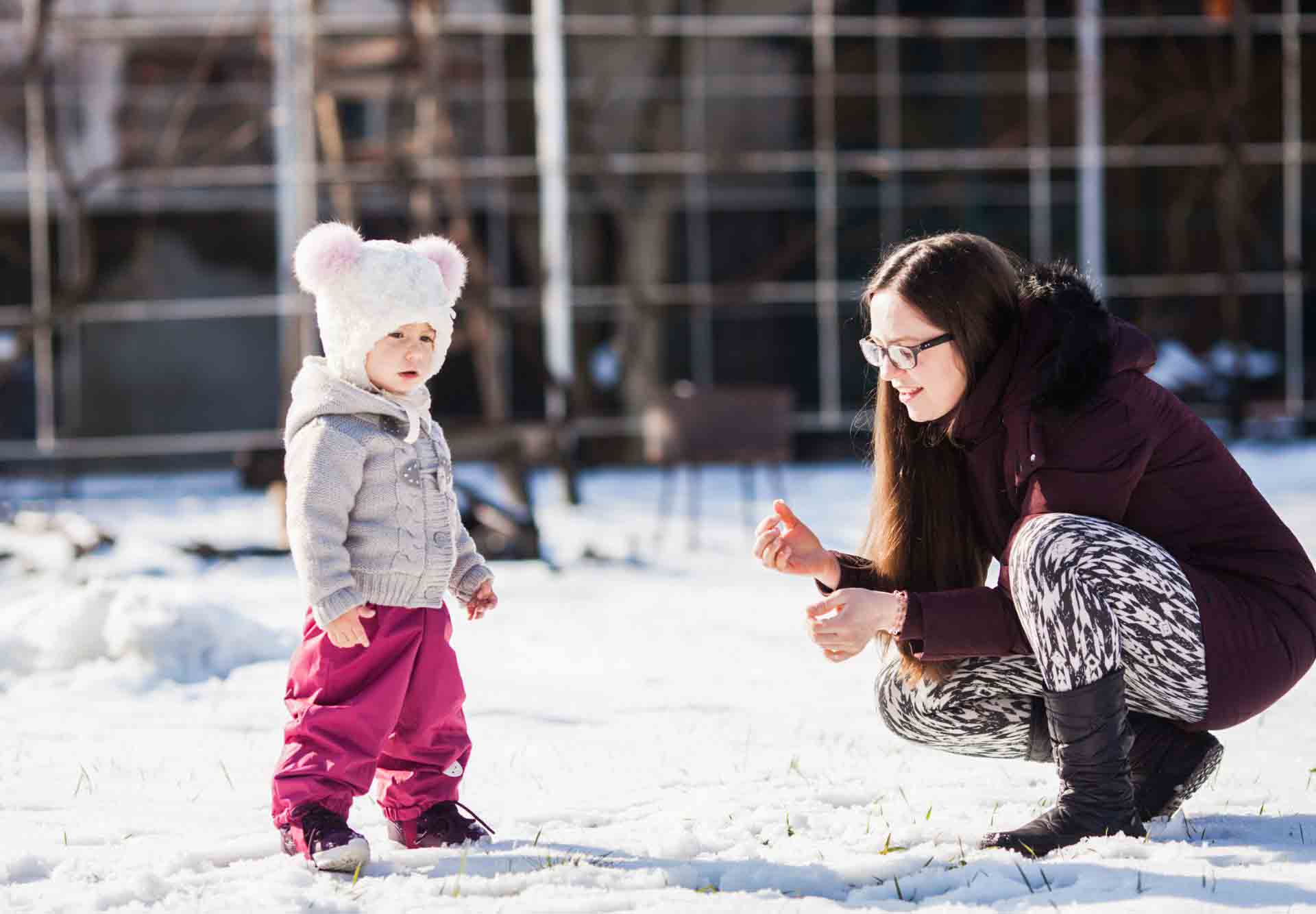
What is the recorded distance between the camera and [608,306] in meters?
14.8

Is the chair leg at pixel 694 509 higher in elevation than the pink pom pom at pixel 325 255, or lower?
lower

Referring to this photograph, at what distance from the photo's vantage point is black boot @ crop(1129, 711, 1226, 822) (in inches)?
116

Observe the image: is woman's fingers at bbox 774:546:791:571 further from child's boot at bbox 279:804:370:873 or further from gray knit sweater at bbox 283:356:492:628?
child's boot at bbox 279:804:370:873

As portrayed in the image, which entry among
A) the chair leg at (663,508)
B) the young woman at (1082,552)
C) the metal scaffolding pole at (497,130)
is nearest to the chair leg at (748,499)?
the chair leg at (663,508)

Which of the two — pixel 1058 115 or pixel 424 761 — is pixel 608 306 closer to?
pixel 1058 115

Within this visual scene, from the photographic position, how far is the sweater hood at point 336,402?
3.04 meters

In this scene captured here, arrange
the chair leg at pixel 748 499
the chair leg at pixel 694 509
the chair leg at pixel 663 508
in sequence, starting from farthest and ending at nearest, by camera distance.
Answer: the chair leg at pixel 748 499 → the chair leg at pixel 663 508 → the chair leg at pixel 694 509

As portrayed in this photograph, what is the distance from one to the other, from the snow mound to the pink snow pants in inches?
83.9

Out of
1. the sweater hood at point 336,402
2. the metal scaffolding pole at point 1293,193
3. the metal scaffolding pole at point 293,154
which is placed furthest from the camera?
the metal scaffolding pole at point 1293,193

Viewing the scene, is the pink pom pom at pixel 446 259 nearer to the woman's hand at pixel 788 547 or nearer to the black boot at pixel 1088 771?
the woman's hand at pixel 788 547

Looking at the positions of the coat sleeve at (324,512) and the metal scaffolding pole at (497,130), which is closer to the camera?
the coat sleeve at (324,512)

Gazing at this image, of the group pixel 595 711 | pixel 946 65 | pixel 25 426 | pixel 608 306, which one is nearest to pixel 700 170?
pixel 608 306

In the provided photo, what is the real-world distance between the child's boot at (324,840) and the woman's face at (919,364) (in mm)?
1258

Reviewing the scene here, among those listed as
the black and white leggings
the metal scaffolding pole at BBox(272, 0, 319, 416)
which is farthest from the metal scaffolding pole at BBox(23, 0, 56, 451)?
the black and white leggings
